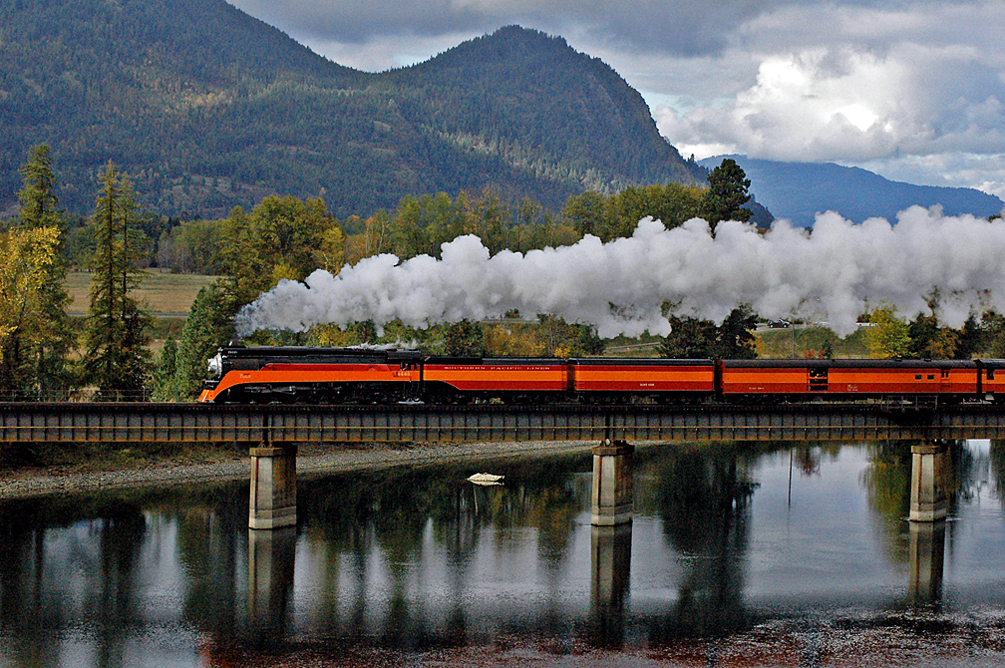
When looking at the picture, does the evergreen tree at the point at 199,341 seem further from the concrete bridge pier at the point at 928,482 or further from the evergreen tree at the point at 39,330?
the concrete bridge pier at the point at 928,482

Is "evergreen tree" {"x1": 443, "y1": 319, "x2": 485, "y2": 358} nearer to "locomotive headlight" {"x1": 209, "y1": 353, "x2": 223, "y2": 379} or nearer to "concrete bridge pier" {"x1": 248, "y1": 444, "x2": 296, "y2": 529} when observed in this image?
"concrete bridge pier" {"x1": 248, "y1": 444, "x2": 296, "y2": 529}

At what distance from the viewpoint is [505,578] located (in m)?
61.4

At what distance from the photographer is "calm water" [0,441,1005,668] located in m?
50.0

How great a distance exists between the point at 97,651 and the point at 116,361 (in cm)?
5947

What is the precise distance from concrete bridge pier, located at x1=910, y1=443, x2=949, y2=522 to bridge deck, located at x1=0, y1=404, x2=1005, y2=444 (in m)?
1.82

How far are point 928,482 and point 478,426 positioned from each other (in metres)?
30.3

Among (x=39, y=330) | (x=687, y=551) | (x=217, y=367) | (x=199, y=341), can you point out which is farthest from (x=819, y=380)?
(x=39, y=330)

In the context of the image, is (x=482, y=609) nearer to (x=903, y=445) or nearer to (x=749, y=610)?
(x=749, y=610)

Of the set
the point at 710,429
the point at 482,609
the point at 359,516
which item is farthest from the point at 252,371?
the point at 710,429

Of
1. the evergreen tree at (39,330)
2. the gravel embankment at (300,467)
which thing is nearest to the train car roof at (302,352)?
Answer: the gravel embankment at (300,467)

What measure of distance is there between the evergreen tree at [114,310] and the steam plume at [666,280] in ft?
108

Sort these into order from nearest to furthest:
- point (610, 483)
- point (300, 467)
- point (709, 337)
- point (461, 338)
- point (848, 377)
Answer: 1. point (848, 377)
2. point (610, 483)
3. point (300, 467)
4. point (461, 338)
5. point (709, 337)

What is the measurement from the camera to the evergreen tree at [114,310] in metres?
104

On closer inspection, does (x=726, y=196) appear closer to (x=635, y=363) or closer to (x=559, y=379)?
(x=635, y=363)
